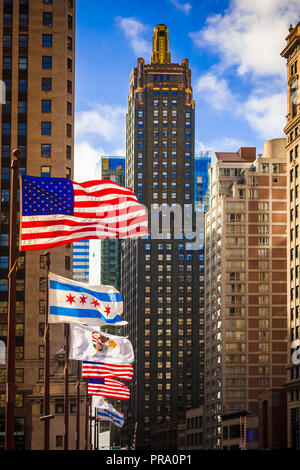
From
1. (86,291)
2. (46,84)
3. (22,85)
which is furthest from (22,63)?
(86,291)

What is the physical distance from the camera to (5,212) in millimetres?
125438

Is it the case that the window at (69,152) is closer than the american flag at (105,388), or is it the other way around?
→ the american flag at (105,388)

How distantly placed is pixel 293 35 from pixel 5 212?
193 feet

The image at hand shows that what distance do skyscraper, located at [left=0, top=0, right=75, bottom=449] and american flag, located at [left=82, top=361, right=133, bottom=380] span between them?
63.8 meters

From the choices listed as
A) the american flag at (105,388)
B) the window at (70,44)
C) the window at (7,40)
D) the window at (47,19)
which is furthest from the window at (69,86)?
the american flag at (105,388)

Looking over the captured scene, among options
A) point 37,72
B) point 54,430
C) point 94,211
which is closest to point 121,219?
point 94,211

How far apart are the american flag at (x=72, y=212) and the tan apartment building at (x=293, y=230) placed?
347 feet

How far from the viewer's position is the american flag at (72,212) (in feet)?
97.3

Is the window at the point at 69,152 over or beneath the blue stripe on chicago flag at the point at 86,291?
over

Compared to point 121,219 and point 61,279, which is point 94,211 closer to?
point 121,219

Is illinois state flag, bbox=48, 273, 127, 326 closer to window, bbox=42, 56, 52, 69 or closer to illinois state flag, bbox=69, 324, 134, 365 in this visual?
illinois state flag, bbox=69, 324, 134, 365

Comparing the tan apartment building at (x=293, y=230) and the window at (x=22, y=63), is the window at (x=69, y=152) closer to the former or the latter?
the window at (x=22, y=63)

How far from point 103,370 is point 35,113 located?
75619mm

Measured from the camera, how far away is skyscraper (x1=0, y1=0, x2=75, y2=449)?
125 m
